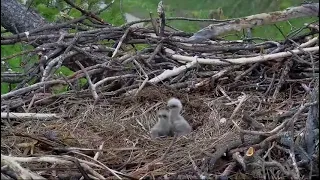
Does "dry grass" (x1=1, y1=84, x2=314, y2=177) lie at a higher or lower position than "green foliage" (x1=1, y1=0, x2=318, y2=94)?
lower

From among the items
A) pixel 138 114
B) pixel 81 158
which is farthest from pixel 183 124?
pixel 81 158

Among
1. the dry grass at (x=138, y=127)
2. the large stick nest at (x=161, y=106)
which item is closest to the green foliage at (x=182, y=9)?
the large stick nest at (x=161, y=106)

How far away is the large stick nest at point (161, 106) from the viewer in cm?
321

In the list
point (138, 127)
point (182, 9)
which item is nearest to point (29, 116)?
point (138, 127)

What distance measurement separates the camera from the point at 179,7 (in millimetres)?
8844

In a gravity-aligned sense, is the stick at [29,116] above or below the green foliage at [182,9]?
below

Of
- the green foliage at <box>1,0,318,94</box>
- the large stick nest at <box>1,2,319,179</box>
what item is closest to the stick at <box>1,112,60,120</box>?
the large stick nest at <box>1,2,319,179</box>

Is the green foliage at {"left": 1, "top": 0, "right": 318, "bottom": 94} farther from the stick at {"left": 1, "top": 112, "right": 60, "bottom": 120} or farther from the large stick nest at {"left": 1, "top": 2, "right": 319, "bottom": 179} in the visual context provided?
the stick at {"left": 1, "top": 112, "right": 60, "bottom": 120}

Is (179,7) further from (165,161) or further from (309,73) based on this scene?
(165,161)

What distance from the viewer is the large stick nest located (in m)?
3.21

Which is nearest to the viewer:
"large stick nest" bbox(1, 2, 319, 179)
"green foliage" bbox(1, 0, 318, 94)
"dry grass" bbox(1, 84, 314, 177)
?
"large stick nest" bbox(1, 2, 319, 179)

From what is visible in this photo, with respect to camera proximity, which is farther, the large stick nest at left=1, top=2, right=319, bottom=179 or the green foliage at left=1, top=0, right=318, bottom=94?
the green foliage at left=1, top=0, right=318, bottom=94

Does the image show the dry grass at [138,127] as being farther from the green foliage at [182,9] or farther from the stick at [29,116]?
the green foliage at [182,9]

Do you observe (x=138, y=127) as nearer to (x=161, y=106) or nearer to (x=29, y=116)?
Result: (x=161, y=106)
